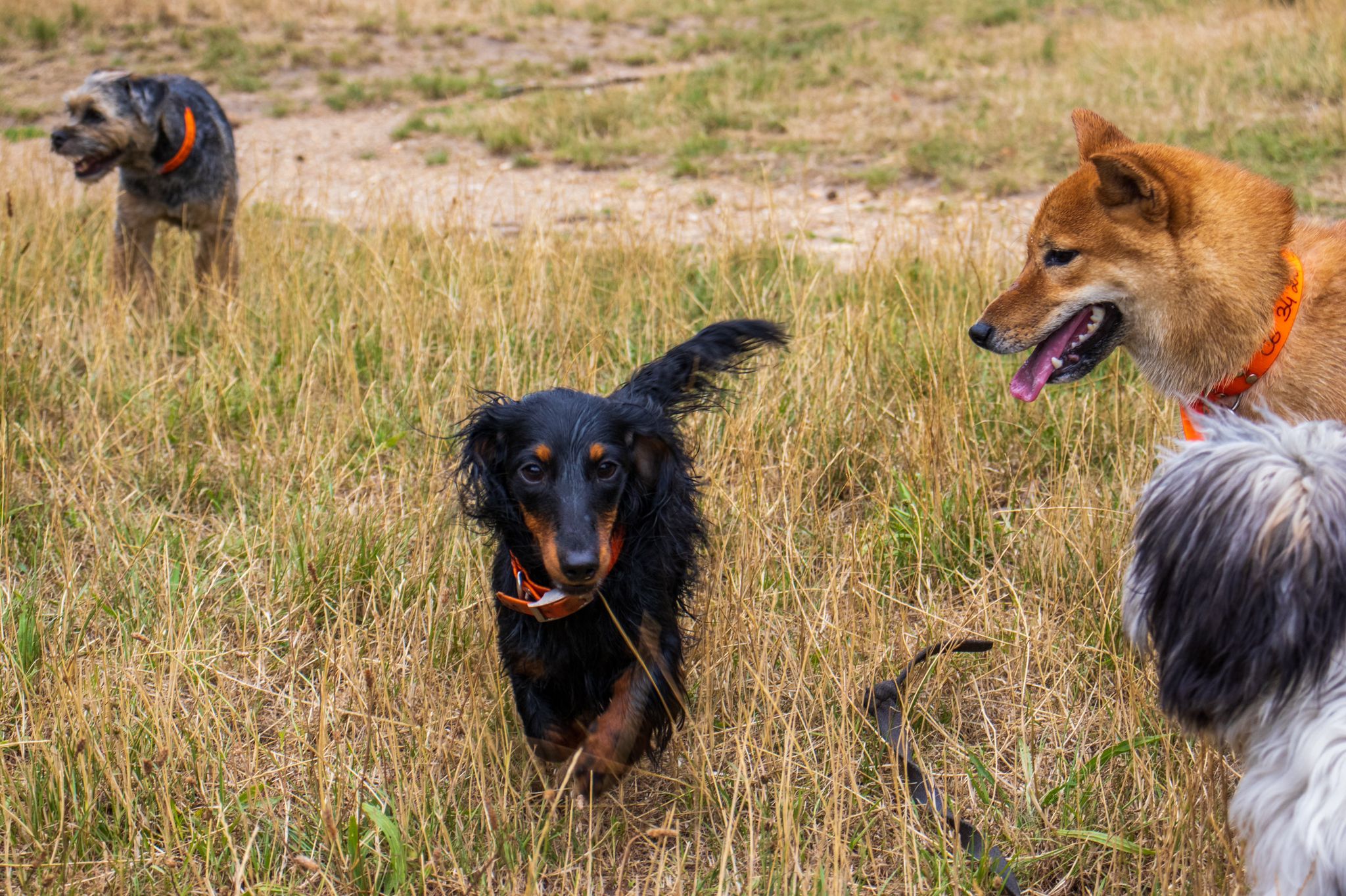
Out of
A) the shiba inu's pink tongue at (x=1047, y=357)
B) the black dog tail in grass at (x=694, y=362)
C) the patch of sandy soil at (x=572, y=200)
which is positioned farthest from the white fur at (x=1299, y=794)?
the patch of sandy soil at (x=572, y=200)

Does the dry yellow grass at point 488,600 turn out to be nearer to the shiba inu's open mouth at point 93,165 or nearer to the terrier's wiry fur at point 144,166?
the terrier's wiry fur at point 144,166

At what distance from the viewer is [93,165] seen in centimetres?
620

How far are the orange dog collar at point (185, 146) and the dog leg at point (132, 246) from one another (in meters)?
0.25

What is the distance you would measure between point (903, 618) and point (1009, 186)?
520cm

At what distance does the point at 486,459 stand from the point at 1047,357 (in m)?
1.68

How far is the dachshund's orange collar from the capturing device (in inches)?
106

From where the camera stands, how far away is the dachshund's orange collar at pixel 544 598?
2.70 m

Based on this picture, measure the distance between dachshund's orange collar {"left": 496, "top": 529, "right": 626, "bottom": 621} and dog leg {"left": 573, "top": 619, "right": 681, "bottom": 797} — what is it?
21cm

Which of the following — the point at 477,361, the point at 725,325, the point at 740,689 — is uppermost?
the point at 725,325

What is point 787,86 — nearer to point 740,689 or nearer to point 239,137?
point 239,137

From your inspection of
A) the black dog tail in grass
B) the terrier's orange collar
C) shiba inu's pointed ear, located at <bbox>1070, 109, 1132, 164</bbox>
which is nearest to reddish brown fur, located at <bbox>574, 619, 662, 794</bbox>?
the black dog tail in grass

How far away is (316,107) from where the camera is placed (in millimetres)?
11719

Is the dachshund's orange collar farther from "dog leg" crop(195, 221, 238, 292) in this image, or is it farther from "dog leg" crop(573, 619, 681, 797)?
"dog leg" crop(195, 221, 238, 292)

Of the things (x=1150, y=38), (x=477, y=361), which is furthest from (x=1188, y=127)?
(x=477, y=361)
